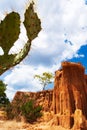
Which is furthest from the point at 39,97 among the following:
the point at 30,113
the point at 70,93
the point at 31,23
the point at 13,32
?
the point at 31,23

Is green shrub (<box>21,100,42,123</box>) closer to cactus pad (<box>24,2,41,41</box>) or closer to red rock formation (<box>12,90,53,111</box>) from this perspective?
red rock formation (<box>12,90,53,111</box>)

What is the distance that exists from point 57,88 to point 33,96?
17456mm

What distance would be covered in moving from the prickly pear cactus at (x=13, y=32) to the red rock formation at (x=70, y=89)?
3172 centimetres

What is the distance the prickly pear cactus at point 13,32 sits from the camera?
702 cm

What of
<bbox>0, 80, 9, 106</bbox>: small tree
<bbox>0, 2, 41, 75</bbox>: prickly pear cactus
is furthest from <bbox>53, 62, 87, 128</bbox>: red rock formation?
<bbox>0, 2, 41, 75</bbox>: prickly pear cactus

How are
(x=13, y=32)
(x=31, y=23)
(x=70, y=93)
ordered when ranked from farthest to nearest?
(x=70, y=93)
(x=13, y=32)
(x=31, y=23)

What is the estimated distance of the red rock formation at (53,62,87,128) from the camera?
3953 centimetres

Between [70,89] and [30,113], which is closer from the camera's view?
[70,89]

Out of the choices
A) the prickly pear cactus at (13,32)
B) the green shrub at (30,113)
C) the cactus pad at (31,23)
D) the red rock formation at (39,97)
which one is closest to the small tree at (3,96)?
the red rock formation at (39,97)

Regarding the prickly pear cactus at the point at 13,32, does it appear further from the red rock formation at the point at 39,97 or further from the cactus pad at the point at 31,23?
the red rock formation at the point at 39,97

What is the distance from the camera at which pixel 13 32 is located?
727 cm

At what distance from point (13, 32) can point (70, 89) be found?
33433mm

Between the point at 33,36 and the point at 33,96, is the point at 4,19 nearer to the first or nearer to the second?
the point at 33,36

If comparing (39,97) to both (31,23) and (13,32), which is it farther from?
(31,23)
